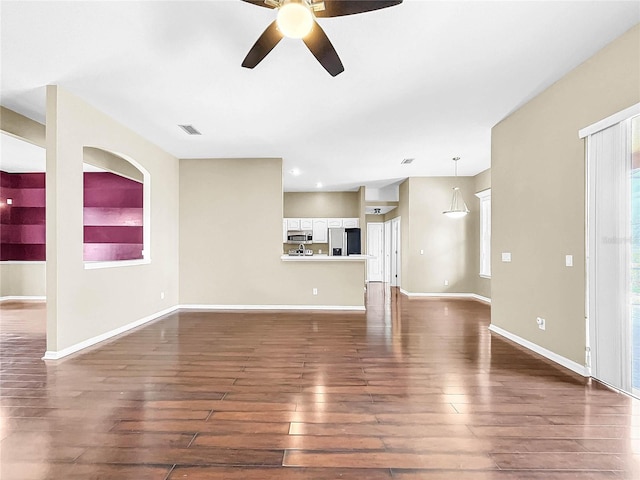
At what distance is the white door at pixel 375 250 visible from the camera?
Result: 38.3 feet

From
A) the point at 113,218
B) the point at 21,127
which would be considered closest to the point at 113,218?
the point at 113,218

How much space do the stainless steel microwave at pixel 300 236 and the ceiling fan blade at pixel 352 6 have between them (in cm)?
758

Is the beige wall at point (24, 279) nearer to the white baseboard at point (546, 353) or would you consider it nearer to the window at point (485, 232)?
the white baseboard at point (546, 353)

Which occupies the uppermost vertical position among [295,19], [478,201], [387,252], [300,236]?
[295,19]

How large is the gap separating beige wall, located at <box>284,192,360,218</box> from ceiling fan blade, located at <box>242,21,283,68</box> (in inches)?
293

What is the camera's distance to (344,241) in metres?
9.65

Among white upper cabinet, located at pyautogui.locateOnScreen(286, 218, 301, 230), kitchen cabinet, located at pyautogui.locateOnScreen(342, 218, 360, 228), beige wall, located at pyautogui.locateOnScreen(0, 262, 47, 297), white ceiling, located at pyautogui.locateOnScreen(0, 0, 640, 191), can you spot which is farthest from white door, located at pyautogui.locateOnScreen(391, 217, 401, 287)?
beige wall, located at pyautogui.locateOnScreen(0, 262, 47, 297)

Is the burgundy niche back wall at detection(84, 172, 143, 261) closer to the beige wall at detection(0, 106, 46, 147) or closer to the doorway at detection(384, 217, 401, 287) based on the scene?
the beige wall at detection(0, 106, 46, 147)

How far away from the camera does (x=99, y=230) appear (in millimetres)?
7207

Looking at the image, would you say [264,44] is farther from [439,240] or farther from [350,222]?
[350,222]

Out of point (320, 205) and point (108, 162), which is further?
point (320, 205)

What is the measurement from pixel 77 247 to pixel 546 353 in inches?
210

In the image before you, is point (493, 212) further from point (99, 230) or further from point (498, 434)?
point (99, 230)

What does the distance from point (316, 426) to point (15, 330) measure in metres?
4.98
